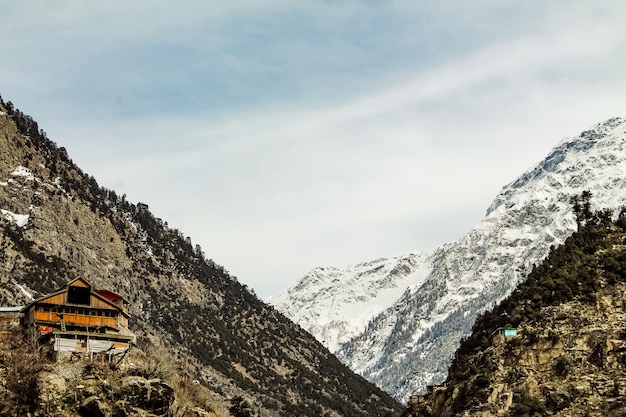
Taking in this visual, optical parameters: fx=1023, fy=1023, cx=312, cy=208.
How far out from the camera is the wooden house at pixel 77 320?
7325 centimetres

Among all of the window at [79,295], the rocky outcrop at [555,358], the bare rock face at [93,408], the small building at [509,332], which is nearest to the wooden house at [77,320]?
the window at [79,295]

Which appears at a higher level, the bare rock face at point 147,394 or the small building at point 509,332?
the small building at point 509,332

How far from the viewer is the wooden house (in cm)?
7325

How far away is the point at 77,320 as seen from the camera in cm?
7844

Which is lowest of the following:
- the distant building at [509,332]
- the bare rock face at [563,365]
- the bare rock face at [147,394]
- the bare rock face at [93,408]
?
the bare rock face at [93,408]

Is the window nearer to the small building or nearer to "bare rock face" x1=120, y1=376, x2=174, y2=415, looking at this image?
"bare rock face" x1=120, y1=376, x2=174, y2=415

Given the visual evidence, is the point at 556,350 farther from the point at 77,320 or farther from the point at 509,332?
the point at 77,320

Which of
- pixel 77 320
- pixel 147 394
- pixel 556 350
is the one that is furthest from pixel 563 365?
pixel 77 320

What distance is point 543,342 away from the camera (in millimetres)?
103312

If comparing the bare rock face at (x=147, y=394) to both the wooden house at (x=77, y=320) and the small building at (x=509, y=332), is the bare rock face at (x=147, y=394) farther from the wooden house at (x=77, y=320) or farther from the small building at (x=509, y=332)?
the small building at (x=509, y=332)

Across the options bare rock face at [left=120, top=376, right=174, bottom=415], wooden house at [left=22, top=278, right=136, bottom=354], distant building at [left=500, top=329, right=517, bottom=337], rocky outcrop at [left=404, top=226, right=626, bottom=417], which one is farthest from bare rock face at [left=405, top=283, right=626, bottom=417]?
bare rock face at [left=120, top=376, right=174, bottom=415]

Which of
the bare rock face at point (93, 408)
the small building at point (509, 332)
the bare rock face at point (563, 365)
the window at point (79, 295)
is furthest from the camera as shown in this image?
the small building at point (509, 332)

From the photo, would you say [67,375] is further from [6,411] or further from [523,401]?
[523,401]

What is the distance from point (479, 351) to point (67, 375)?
58.2m
